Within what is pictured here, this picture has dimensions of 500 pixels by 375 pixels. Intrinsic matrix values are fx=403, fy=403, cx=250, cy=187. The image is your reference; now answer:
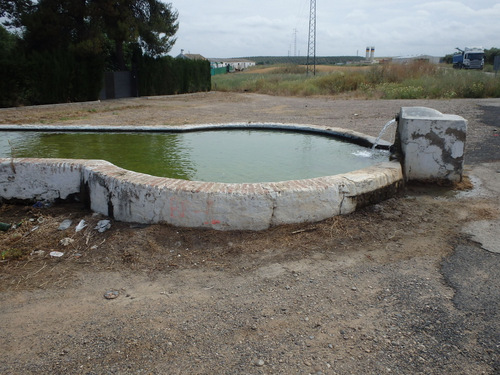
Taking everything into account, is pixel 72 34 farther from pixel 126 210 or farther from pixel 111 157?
pixel 126 210

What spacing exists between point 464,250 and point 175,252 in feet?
7.87

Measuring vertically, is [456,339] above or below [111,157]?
below

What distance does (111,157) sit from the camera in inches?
232

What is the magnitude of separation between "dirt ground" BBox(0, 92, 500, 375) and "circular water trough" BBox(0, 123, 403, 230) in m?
0.12

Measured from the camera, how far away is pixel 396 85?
68.1 feet

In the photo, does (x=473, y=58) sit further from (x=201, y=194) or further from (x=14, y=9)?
(x=201, y=194)

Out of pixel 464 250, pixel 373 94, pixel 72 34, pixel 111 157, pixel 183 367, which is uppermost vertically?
pixel 72 34

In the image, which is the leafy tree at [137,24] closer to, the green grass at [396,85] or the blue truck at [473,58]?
the green grass at [396,85]

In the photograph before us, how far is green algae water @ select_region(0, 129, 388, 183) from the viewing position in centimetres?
518

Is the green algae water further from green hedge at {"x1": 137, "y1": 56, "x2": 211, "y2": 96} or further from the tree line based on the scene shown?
green hedge at {"x1": 137, "y1": 56, "x2": 211, "y2": 96}

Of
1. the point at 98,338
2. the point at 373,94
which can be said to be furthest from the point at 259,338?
the point at 373,94

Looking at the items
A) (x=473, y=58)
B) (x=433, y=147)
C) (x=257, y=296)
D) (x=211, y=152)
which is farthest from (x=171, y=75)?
(x=473, y=58)

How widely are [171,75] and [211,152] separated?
1857cm

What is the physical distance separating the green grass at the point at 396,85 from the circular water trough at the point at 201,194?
16.1 metres
